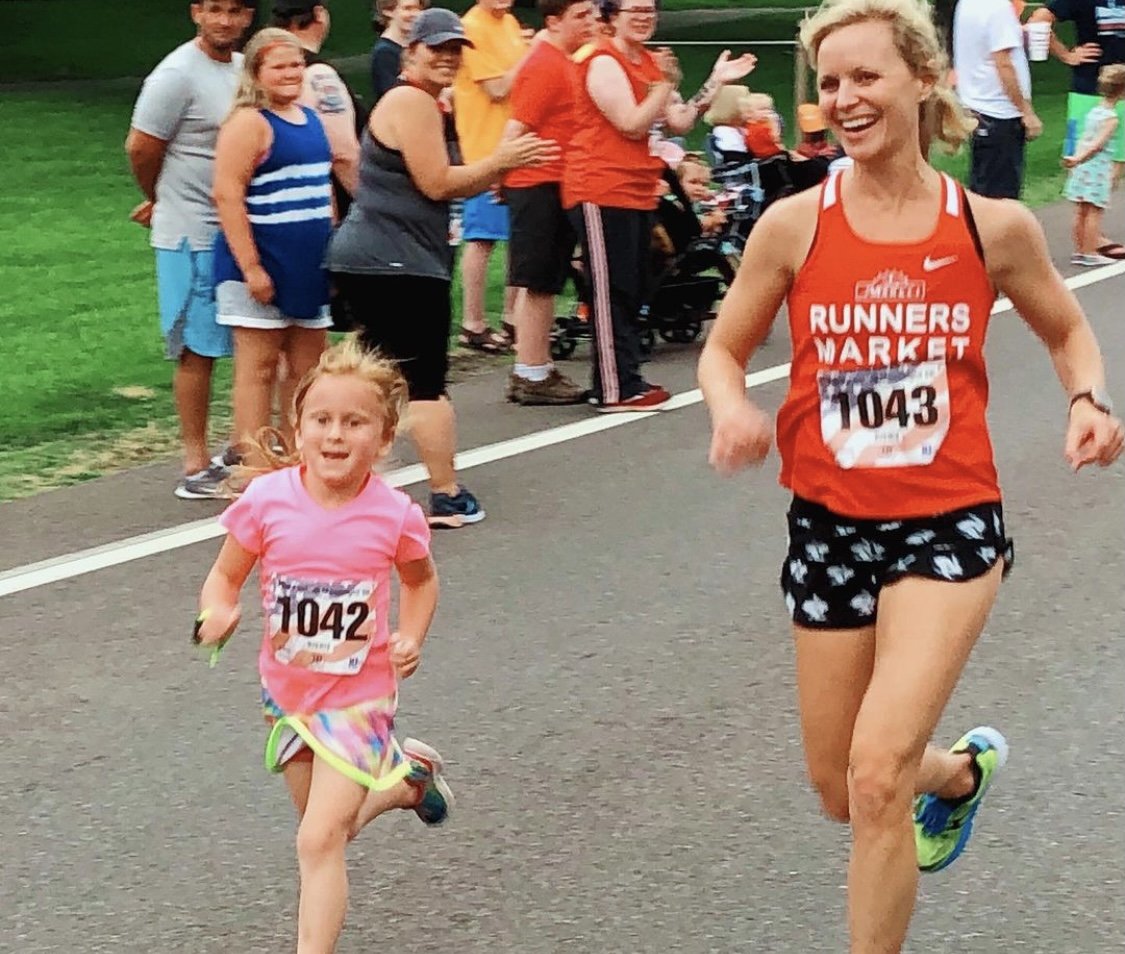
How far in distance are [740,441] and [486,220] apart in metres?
7.64

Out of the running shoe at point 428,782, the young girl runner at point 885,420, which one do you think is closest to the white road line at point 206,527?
the young girl runner at point 885,420

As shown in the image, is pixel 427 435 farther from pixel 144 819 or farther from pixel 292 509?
pixel 292 509

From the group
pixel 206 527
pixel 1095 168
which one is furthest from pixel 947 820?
pixel 1095 168

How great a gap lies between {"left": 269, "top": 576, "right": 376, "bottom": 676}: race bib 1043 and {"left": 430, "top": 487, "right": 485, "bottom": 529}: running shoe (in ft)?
11.4

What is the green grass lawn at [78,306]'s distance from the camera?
350 inches

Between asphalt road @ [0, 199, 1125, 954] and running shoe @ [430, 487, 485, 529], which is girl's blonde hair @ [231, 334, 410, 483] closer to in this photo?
asphalt road @ [0, 199, 1125, 954]

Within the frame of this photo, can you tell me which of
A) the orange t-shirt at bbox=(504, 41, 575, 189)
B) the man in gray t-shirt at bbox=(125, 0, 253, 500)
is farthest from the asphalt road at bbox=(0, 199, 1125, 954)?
the orange t-shirt at bbox=(504, 41, 575, 189)

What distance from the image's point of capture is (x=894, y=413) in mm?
3688

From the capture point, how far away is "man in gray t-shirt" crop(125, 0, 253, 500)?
778 cm

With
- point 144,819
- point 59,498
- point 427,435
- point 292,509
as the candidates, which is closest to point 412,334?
point 427,435

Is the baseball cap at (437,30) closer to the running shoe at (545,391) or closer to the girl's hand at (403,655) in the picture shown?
the running shoe at (545,391)

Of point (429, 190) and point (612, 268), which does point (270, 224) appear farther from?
point (612, 268)

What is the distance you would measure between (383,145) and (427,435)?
3.45 feet

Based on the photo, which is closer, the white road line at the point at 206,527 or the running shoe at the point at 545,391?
the white road line at the point at 206,527
